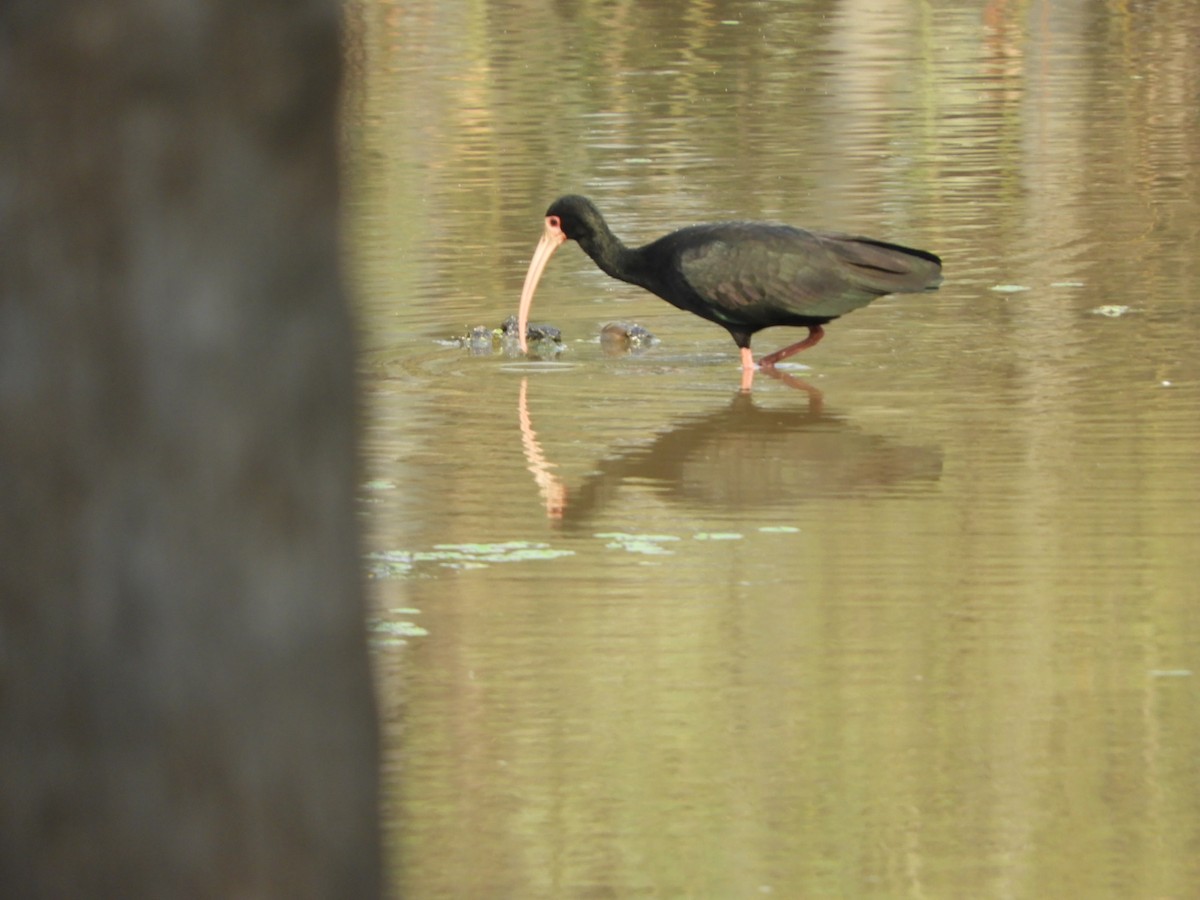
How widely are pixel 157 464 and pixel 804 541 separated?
587cm

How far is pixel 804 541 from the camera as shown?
823 cm

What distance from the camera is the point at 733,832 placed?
222 inches

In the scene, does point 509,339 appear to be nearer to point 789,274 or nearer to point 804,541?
point 789,274

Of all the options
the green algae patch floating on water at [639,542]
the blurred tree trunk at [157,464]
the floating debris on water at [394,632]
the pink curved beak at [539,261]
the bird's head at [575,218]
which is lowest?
the green algae patch floating on water at [639,542]

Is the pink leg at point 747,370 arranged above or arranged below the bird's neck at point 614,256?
below

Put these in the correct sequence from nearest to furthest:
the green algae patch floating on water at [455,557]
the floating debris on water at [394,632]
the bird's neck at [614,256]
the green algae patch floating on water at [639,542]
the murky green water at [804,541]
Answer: the murky green water at [804,541] → the floating debris on water at [394,632] → the green algae patch floating on water at [455,557] → the green algae patch floating on water at [639,542] → the bird's neck at [614,256]

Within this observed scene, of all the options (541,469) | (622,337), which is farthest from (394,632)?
(622,337)

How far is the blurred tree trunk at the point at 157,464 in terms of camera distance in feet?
8.13

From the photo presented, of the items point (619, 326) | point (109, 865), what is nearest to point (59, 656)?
point (109, 865)

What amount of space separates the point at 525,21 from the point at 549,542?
79.6 feet

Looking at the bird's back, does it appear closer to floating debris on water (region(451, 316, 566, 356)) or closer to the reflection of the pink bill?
floating debris on water (region(451, 316, 566, 356))

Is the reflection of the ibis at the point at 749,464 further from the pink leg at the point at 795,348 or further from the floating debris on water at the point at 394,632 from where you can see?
the floating debris on water at the point at 394,632

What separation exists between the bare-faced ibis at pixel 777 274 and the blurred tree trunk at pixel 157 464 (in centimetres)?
869

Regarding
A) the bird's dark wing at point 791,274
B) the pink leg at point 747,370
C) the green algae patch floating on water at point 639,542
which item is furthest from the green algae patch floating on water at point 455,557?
the bird's dark wing at point 791,274
